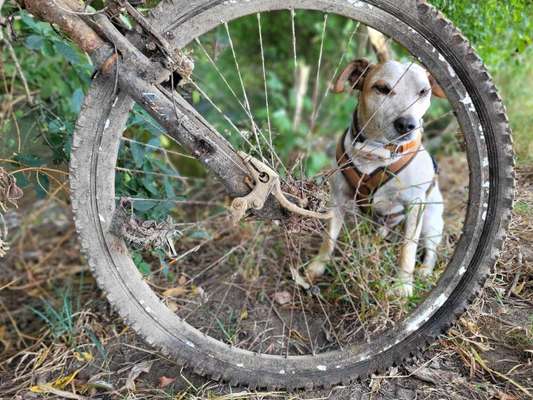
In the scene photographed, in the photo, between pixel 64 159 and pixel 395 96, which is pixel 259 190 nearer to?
pixel 395 96

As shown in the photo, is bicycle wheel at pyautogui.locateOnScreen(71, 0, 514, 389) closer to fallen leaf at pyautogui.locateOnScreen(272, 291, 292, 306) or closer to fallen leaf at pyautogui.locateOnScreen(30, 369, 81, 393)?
fallen leaf at pyautogui.locateOnScreen(272, 291, 292, 306)

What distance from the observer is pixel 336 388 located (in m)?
1.82

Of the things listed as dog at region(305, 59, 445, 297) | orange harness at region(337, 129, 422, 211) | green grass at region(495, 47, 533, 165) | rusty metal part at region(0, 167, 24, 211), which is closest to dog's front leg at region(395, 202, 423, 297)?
dog at region(305, 59, 445, 297)

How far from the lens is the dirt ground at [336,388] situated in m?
1.81

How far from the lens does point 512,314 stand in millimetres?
1982

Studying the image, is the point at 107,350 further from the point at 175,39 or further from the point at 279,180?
the point at 175,39

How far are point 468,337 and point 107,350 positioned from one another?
1382mm

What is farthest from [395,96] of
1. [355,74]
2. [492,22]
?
[492,22]

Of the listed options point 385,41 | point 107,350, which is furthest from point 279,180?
point 385,41

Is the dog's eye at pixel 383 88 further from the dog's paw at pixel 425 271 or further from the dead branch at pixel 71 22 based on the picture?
the dead branch at pixel 71 22

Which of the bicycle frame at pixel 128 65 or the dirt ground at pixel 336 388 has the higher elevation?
the bicycle frame at pixel 128 65

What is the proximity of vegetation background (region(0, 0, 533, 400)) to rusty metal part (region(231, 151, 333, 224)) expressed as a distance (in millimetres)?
673

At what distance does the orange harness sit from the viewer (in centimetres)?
206

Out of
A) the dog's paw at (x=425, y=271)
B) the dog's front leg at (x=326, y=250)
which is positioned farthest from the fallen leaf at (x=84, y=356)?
the dog's paw at (x=425, y=271)
